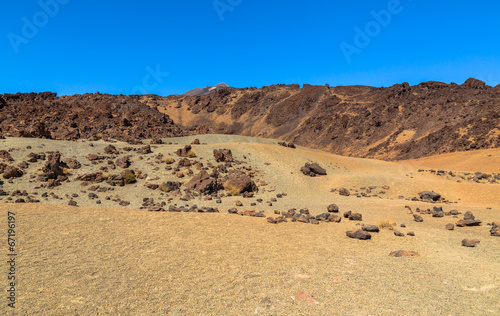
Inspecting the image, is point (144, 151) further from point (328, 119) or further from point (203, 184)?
point (328, 119)

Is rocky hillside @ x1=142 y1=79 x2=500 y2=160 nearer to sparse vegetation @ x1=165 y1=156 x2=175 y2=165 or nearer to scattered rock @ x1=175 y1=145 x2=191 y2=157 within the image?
scattered rock @ x1=175 y1=145 x2=191 y2=157

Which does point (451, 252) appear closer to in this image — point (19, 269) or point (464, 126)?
point (19, 269)

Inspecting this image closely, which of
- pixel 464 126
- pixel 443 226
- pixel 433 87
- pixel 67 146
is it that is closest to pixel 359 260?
pixel 443 226

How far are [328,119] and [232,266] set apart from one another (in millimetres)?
58426

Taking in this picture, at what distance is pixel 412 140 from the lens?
44.3m

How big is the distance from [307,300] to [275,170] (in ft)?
55.7

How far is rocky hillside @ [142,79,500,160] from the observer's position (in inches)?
1585

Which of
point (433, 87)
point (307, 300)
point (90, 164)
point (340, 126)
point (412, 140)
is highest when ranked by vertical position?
point (433, 87)

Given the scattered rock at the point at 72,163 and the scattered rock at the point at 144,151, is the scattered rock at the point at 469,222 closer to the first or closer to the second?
the scattered rock at the point at 144,151

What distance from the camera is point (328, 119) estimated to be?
61.1m

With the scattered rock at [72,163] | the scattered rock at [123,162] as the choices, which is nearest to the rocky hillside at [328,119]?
the scattered rock at [123,162]

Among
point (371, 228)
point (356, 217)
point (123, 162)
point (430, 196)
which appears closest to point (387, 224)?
→ point (371, 228)

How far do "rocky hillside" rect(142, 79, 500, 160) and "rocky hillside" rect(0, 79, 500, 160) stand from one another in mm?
134

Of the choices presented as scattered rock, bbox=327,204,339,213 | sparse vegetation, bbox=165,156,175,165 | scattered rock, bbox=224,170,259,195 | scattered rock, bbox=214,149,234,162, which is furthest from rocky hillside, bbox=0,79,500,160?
scattered rock, bbox=327,204,339,213
